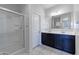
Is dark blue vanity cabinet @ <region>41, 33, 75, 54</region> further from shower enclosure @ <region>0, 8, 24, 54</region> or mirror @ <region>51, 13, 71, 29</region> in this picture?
shower enclosure @ <region>0, 8, 24, 54</region>

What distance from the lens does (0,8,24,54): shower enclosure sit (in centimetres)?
167

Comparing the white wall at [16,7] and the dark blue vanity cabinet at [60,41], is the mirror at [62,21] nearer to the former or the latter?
the dark blue vanity cabinet at [60,41]

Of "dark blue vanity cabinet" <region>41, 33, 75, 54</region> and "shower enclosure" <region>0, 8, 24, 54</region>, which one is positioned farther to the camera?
"dark blue vanity cabinet" <region>41, 33, 75, 54</region>

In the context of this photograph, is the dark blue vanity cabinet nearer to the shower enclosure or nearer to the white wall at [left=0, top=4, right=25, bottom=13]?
the shower enclosure

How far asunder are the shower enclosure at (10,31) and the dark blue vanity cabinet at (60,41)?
23.0 inches

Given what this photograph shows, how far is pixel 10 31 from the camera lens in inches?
70.8

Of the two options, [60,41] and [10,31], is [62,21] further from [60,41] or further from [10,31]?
[10,31]

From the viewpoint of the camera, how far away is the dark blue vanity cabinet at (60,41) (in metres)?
2.08

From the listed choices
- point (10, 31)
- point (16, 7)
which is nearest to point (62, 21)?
point (16, 7)

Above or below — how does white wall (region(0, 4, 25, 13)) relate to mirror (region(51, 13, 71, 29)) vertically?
above

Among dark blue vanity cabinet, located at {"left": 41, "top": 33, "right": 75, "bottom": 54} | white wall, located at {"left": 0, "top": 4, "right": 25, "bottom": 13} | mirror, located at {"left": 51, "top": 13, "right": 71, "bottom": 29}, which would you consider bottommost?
dark blue vanity cabinet, located at {"left": 41, "top": 33, "right": 75, "bottom": 54}

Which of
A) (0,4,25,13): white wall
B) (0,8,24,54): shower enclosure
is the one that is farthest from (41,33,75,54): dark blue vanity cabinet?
(0,4,25,13): white wall

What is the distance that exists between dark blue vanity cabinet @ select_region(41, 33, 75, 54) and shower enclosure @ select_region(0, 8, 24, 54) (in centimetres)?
59
